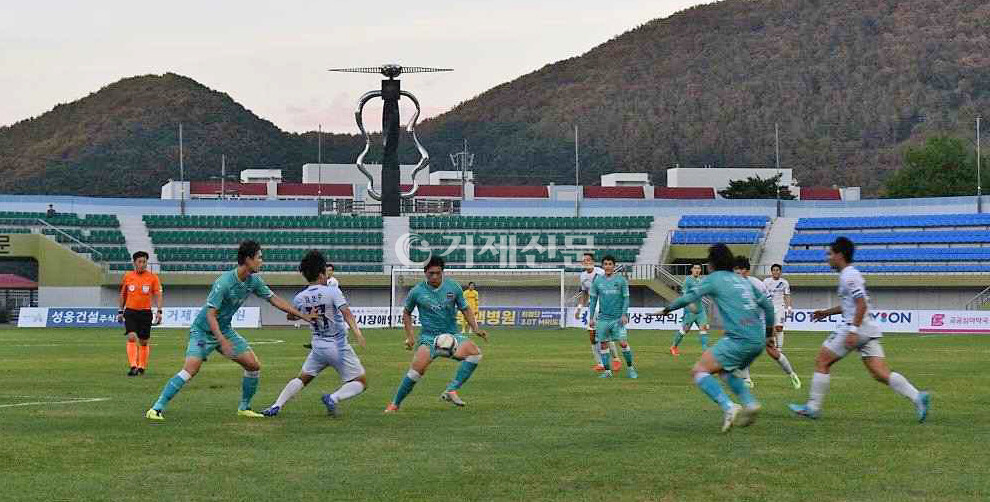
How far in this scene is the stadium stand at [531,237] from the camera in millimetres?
80125

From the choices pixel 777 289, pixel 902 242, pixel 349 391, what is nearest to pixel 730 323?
pixel 349 391

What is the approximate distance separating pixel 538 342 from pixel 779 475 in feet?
105

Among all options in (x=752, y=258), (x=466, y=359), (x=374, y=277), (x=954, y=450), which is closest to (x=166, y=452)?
(x=466, y=359)

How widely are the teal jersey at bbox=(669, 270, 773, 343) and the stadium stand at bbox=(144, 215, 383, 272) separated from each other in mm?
61634

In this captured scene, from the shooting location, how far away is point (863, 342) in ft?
55.1

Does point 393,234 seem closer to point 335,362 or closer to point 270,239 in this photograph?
point 270,239

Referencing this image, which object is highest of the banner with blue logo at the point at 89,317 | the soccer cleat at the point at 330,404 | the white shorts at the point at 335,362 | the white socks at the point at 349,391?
the white shorts at the point at 335,362

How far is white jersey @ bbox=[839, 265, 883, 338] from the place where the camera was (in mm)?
16703

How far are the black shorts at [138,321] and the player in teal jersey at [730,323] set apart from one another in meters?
13.5

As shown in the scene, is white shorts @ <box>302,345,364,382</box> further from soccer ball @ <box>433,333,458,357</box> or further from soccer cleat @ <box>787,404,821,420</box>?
soccer cleat @ <box>787,404,821,420</box>

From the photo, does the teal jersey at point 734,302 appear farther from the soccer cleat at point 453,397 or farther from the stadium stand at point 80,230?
the stadium stand at point 80,230

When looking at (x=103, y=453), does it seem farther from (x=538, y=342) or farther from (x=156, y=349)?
(x=538, y=342)

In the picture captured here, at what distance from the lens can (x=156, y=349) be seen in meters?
38.6

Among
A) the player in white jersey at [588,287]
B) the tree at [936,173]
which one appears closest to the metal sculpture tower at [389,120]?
the player in white jersey at [588,287]
